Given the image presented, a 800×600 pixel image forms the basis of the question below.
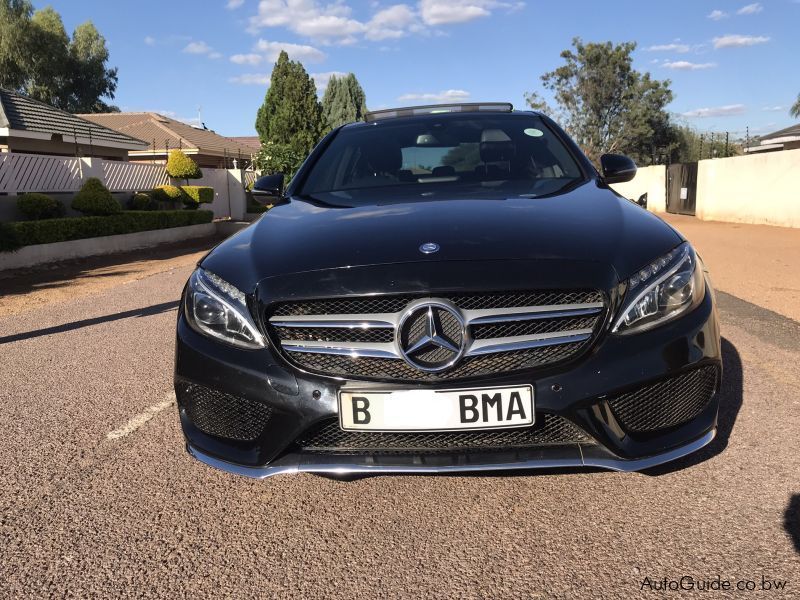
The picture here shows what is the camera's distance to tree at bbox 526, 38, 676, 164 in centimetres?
5141

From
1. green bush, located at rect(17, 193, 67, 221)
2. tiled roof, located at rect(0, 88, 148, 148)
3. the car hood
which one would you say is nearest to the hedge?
A: green bush, located at rect(17, 193, 67, 221)

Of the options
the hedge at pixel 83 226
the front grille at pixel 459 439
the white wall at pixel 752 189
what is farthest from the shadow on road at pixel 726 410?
the white wall at pixel 752 189

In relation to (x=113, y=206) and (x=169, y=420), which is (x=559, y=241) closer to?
(x=169, y=420)

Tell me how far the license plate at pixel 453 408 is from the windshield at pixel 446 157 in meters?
1.34

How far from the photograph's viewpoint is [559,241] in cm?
232

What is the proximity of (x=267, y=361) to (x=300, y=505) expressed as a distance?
25.9 inches

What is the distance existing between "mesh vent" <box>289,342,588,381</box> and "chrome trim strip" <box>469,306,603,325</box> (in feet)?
0.31

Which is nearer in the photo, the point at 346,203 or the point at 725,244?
the point at 346,203

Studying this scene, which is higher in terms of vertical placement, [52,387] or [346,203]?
[346,203]

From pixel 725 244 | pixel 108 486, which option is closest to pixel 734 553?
pixel 108 486

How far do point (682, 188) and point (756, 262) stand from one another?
48.9ft

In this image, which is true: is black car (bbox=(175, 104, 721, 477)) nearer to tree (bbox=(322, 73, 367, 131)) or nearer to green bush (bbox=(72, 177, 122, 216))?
green bush (bbox=(72, 177, 122, 216))

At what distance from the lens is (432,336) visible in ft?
6.82

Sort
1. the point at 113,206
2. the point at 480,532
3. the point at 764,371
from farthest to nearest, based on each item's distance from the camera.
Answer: the point at 113,206 → the point at 764,371 → the point at 480,532
